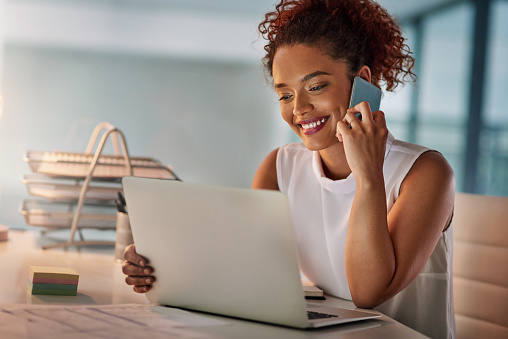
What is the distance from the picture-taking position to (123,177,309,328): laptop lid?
0.76 metres

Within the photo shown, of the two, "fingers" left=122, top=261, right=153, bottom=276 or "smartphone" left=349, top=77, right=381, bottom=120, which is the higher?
"smartphone" left=349, top=77, right=381, bottom=120

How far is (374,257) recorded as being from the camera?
102 cm

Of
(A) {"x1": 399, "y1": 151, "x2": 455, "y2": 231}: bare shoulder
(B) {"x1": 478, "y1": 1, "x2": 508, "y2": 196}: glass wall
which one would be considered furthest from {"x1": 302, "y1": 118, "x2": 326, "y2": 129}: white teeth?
(B) {"x1": 478, "y1": 1, "x2": 508, "y2": 196}: glass wall

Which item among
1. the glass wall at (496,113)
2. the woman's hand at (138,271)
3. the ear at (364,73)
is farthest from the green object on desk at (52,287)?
the glass wall at (496,113)

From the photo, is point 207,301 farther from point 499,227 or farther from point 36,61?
point 36,61

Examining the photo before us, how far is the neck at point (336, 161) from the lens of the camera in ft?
4.46

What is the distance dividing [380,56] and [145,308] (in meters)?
0.85

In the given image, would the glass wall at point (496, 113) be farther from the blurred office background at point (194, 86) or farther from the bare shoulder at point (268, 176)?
the bare shoulder at point (268, 176)

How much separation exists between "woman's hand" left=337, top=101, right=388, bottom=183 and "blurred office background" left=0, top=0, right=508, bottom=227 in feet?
6.95

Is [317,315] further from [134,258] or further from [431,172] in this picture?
[431,172]

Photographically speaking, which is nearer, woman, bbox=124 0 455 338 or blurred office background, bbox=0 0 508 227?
woman, bbox=124 0 455 338

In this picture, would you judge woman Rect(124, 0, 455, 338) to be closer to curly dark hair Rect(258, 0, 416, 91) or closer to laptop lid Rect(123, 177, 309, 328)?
curly dark hair Rect(258, 0, 416, 91)

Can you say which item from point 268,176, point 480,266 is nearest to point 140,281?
point 268,176

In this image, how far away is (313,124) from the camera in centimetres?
131
